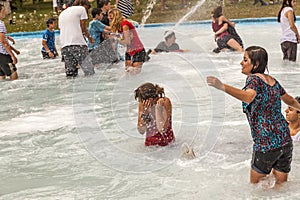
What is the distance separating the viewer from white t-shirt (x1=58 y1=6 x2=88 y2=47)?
352 inches

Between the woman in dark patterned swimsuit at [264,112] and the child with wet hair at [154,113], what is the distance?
1.29 m

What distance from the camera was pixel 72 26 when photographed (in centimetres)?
893

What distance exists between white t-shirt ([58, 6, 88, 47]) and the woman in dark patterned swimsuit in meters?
5.55

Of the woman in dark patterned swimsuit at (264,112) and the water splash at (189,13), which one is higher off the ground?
the woman in dark patterned swimsuit at (264,112)

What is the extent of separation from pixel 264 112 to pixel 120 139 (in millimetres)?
2293

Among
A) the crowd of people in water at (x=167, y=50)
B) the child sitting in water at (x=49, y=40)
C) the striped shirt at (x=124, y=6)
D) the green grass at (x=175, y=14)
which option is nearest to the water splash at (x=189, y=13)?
the green grass at (x=175, y=14)

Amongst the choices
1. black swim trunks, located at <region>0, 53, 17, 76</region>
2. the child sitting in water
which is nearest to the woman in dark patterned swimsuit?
black swim trunks, located at <region>0, 53, 17, 76</region>

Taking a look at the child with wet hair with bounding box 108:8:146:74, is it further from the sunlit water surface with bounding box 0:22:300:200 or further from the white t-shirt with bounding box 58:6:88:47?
the white t-shirt with bounding box 58:6:88:47

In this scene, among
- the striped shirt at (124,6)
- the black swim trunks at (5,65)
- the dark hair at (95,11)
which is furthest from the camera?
the striped shirt at (124,6)

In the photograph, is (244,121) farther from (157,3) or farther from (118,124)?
(157,3)

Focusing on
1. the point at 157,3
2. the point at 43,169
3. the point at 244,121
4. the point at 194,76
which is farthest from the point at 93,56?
the point at 157,3

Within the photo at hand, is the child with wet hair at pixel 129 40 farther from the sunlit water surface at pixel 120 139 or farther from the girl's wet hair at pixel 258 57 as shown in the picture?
the girl's wet hair at pixel 258 57

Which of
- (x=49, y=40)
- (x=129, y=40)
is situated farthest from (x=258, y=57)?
(x=49, y=40)

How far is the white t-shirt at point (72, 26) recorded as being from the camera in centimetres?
893
